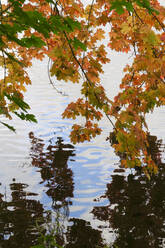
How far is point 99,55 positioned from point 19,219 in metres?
3.65

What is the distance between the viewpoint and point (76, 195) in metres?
6.94

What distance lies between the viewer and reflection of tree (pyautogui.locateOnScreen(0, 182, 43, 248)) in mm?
4855

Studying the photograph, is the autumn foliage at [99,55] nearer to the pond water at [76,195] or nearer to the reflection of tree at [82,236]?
the pond water at [76,195]

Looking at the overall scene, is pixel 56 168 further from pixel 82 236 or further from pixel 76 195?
pixel 82 236

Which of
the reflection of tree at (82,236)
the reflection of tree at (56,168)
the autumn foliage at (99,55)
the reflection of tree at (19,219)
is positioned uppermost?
the autumn foliage at (99,55)

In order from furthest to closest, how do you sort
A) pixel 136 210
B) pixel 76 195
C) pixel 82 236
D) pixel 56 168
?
pixel 56 168, pixel 76 195, pixel 136 210, pixel 82 236

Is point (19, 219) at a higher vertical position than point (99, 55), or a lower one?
lower

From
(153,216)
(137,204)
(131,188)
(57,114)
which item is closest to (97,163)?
(131,188)

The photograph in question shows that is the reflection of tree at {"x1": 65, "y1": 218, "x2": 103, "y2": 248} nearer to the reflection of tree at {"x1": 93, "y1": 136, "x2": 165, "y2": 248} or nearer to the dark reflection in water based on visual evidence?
the dark reflection in water

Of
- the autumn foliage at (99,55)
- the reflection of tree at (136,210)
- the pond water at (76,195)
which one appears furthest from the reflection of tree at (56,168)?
the autumn foliage at (99,55)

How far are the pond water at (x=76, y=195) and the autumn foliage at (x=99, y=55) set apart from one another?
1313 mm

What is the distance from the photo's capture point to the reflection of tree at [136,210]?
16.5 ft

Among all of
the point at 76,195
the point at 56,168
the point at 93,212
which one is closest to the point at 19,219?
the point at 93,212

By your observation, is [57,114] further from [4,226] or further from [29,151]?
[4,226]
